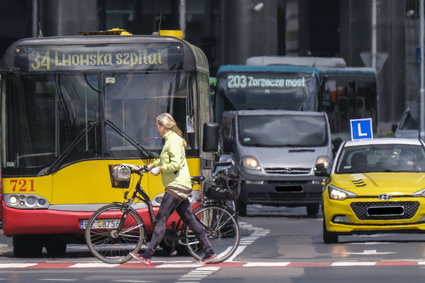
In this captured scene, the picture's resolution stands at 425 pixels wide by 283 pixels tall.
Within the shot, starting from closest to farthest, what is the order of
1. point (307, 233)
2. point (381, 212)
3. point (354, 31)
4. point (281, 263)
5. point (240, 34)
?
1. point (281, 263)
2. point (381, 212)
3. point (307, 233)
4. point (240, 34)
5. point (354, 31)

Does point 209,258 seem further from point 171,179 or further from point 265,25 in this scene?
point 265,25

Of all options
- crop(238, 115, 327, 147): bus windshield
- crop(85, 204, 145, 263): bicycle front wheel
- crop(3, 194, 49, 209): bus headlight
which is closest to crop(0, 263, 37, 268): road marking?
crop(85, 204, 145, 263): bicycle front wheel

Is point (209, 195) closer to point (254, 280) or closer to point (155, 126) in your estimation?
point (155, 126)

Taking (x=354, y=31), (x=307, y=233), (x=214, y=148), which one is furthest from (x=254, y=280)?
(x=354, y=31)

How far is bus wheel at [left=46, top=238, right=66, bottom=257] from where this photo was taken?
786 inches

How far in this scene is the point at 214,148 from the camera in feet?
58.9

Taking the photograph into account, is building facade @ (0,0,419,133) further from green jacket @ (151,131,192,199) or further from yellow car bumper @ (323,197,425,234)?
green jacket @ (151,131,192,199)

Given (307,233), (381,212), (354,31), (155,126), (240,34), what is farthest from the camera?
(354,31)

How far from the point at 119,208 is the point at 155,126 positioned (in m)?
1.31

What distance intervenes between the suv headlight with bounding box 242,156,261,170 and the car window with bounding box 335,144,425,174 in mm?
7505

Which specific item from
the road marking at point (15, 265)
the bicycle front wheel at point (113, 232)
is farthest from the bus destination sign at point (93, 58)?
the road marking at point (15, 265)

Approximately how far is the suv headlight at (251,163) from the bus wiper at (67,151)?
11.4 meters

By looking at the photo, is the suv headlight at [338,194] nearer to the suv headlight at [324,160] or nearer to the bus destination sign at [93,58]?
the bus destination sign at [93,58]

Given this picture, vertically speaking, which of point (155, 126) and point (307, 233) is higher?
point (155, 126)
